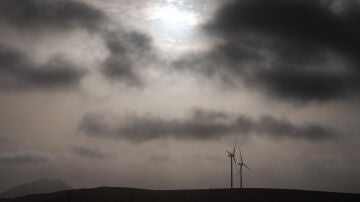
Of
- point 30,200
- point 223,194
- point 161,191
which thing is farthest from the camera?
point 30,200

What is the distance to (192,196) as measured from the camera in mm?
158500

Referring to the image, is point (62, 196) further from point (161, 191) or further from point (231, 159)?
point (231, 159)

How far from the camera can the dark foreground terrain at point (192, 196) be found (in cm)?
14738

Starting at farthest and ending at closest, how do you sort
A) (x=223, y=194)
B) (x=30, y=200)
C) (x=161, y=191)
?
(x=30, y=200), (x=161, y=191), (x=223, y=194)

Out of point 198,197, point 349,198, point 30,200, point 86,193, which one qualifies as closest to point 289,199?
point 349,198

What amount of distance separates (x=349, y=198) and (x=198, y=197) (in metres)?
54.0

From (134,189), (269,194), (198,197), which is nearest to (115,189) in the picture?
(134,189)

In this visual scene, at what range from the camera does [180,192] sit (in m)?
164

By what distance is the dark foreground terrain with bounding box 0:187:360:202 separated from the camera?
14738 cm

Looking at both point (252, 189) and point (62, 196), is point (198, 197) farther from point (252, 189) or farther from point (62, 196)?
point (62, 196)

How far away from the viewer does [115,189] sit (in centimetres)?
17362

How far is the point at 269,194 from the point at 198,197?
26.3m

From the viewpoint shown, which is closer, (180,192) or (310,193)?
(310,193)

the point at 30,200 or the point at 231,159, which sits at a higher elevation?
the point at 231,159
